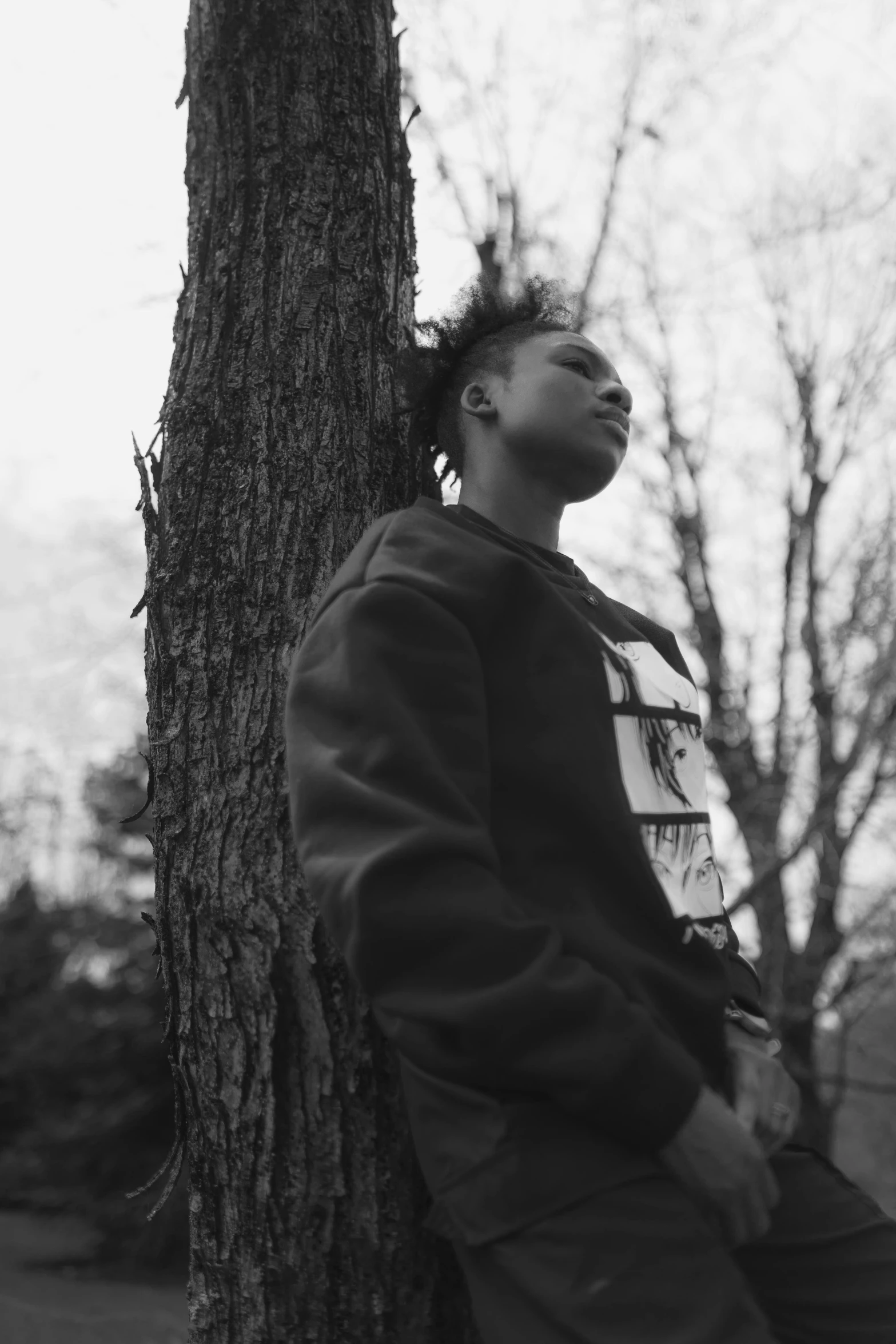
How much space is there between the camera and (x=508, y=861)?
157 cm

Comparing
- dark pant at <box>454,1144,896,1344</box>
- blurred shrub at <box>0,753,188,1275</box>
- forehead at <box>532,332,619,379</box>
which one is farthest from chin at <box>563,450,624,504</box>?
blurred shrub at <box>0,753,188,1275</box>

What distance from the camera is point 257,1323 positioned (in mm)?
1905

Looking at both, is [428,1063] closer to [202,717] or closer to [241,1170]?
[241,1170]

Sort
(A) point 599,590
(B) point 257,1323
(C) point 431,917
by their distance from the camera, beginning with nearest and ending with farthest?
(C) point 431,917
(B) point 257,1323
(A) point 599,590

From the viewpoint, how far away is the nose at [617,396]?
82.3 inches

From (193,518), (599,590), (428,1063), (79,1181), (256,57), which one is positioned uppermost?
(256,57)

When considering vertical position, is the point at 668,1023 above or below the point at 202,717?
below

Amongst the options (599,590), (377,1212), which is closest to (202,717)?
(599,590)

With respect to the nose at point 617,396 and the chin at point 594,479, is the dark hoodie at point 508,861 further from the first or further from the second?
the nose at point 617,396

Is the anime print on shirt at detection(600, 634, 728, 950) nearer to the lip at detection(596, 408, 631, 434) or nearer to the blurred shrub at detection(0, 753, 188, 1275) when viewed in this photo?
the lip at detection(596, 408, 631, 434)

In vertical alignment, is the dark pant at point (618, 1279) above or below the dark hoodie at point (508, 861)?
below

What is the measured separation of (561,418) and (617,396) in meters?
0.13

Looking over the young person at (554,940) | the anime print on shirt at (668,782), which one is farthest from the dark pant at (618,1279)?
the anime print on shirt at (668,782)

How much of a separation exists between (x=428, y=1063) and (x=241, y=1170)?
745mm
